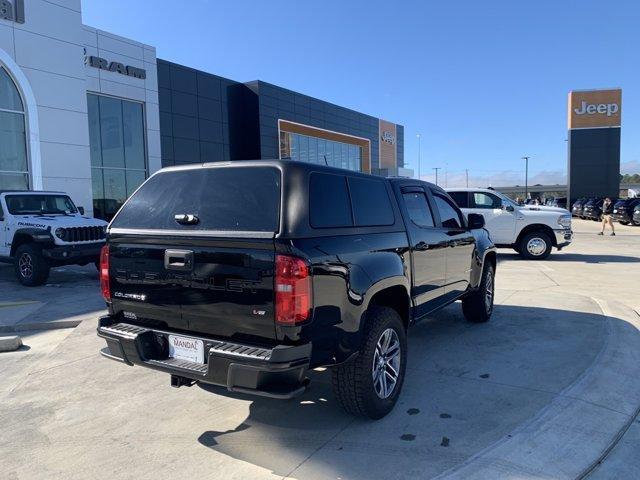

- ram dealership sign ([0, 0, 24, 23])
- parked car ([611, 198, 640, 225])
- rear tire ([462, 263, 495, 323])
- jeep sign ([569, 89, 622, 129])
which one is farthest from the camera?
jeep sign ([569, 89, 622, 129])

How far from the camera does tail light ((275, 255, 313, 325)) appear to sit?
3.04 meters

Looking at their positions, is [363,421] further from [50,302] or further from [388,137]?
[388,137]

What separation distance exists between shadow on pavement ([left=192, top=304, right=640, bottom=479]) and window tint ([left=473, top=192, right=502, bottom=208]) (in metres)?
8.63

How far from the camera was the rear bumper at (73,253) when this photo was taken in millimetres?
10023

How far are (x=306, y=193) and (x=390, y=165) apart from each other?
53798 millimetres

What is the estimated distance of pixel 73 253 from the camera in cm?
1012

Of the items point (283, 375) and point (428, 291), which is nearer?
point (283, 375)

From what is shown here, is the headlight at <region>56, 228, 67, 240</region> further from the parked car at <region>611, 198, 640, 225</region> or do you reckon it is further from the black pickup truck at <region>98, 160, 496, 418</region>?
the parked car at <region>611, 198, 640, 225</region>

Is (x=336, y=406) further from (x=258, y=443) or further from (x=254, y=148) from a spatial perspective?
(x=254, y=148)

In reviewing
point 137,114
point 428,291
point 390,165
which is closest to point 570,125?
point 390,165

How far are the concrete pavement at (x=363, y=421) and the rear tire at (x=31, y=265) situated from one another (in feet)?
15.4

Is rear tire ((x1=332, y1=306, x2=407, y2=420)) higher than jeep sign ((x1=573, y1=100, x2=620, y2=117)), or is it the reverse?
jeep sign ((x1=573, y1=100, x2=620, y2=117))

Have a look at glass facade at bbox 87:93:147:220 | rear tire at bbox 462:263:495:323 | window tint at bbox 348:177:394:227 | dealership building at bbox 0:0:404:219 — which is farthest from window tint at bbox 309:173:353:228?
glass facade at bbox 87:93:147:220

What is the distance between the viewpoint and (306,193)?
332 cm
